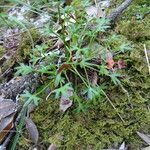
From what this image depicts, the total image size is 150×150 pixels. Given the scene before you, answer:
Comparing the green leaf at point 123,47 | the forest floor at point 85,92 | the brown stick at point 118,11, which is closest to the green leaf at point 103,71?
the forest floor at point 85,92

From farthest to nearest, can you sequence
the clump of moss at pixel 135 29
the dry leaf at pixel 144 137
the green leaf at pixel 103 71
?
the clump of moss at pixel 135 29
the green leaf at pixel 103 71
the dry leaf at pixel 144 137

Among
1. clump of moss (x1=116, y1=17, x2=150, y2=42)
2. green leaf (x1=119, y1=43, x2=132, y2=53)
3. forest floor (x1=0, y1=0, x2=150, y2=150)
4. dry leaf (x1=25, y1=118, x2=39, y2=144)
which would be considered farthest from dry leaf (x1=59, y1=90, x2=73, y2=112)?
clump of moss (x1=116, y1=17, x2=150, y2=42)

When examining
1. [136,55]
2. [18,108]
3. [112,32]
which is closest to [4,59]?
[18,108]

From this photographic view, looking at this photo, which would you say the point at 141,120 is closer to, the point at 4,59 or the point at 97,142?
the point at 97,142

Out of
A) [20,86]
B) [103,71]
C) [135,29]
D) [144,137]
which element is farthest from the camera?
[135,29]

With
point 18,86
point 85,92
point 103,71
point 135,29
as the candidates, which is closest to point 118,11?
point 135,29

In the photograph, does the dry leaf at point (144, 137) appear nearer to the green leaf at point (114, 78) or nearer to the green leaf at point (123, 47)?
the green leaf at point (114, 78)

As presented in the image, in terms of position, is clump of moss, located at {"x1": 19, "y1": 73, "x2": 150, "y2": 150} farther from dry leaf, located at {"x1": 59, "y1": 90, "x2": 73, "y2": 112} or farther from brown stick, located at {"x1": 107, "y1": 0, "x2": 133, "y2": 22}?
brown stick, located at {"x1": 107, "y1": 0, "x2": 133, "y2": 22}

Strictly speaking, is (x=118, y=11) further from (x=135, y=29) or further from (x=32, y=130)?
(x=32, y=130)
